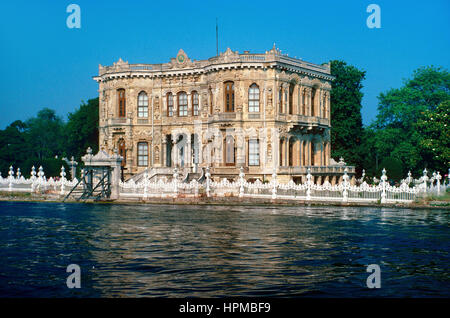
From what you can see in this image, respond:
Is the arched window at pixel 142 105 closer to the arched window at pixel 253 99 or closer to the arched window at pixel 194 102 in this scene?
the arched window at pixel 194 102

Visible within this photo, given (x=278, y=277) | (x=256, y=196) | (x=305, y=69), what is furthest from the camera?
(x=305, y=69)

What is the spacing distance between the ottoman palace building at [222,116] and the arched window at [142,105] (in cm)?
8

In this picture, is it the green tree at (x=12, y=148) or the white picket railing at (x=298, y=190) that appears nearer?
the white picket railing at (x=298, y=190)

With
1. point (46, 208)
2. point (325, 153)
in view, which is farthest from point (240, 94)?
point (46, 208)

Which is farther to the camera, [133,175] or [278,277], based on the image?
[133,175]

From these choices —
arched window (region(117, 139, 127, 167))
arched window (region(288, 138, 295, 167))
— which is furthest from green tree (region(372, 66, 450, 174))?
arched window (region(117, 139, 127, 167))

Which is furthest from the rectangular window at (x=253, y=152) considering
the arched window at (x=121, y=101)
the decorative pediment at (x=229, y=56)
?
the arched window at (x=121, y=101)

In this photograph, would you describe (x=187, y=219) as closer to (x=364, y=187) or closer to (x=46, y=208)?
(x=46, y=208)

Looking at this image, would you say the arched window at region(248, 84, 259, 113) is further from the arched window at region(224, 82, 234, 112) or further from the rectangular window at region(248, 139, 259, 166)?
the rectangular window at region(248, 139, 259, 166)

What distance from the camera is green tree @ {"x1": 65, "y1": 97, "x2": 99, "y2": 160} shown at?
205 ft

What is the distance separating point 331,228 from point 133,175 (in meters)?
27.3

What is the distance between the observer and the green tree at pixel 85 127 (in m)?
62.5
